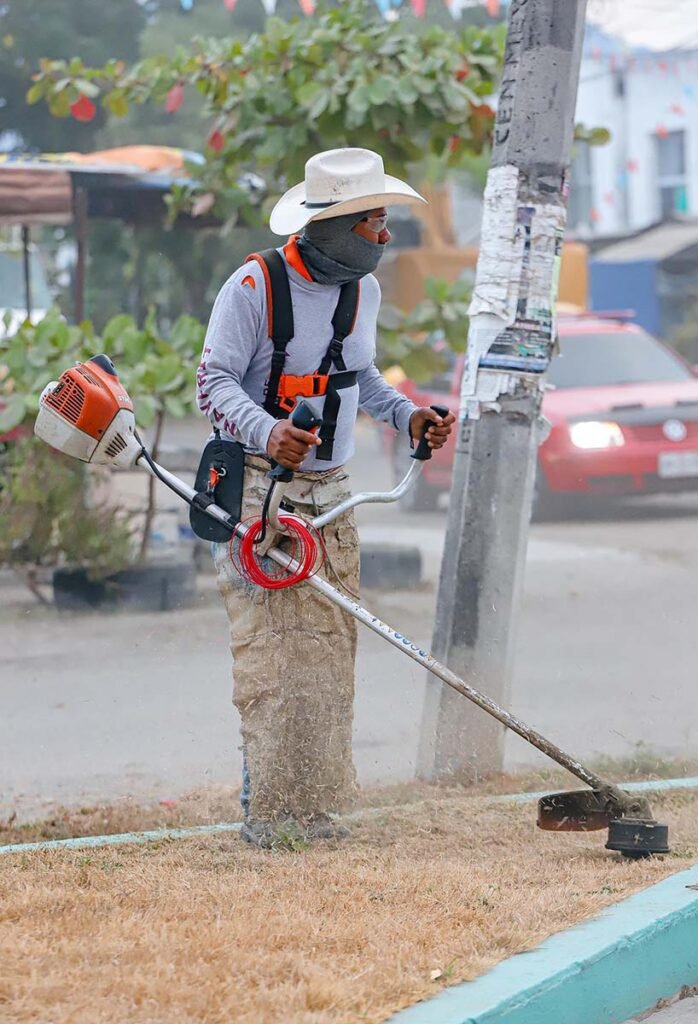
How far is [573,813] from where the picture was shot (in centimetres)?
479

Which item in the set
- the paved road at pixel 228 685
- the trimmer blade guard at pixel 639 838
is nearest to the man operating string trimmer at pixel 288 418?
the trimmer blade guard at pixel 639 838

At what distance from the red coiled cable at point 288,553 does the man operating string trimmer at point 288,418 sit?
0.09 metres

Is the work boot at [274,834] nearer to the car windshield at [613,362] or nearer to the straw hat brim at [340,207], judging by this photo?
the straw hat brim at [340,207]

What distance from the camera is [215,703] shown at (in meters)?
7.12

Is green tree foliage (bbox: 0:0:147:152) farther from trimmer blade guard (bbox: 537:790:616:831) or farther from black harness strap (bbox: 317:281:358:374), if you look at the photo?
trimmer blade guard (bbox: 537:790:616:831)

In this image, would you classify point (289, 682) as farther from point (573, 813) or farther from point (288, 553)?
point (573, 813)

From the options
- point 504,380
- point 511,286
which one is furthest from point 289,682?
point 511,286

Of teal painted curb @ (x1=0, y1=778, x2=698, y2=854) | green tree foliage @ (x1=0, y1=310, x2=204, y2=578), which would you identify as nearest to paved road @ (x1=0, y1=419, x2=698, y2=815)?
green tree foliage @ (x1=0, y1=310, x2=204, y2=578)

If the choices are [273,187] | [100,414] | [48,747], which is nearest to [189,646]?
[48,747]

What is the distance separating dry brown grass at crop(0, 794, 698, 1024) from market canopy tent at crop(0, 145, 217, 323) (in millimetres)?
6586

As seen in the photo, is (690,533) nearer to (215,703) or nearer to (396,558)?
(396,558)

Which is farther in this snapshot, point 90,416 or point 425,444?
point 425,444

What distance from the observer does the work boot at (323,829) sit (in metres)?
4.72

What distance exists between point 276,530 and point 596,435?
8992 mm
